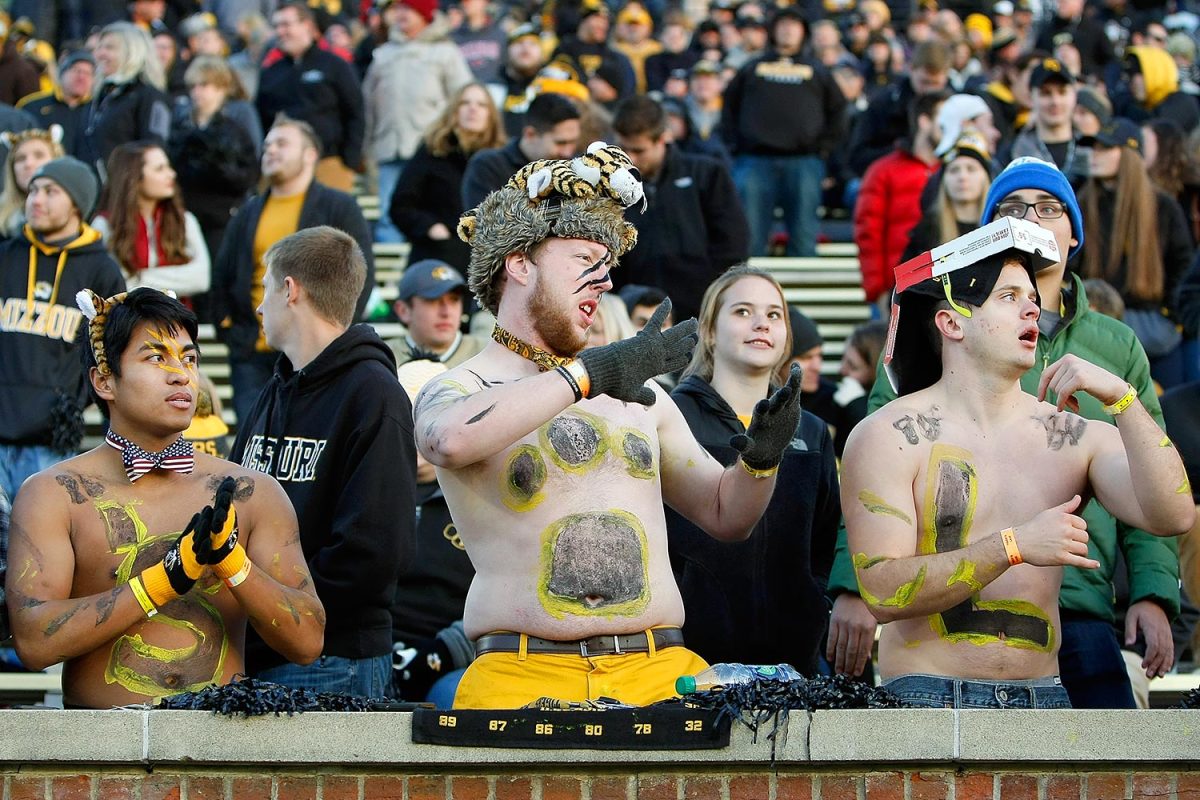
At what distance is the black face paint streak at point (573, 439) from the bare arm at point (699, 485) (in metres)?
0.27

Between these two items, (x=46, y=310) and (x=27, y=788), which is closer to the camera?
(x=27, y=788)

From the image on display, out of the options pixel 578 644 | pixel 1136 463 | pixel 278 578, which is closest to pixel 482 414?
pixel 578 644

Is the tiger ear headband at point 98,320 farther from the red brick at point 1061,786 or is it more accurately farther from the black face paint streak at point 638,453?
the red brick at point 1061,786

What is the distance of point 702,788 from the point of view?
4680mm

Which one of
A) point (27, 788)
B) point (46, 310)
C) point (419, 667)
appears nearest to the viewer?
point (27, 788)

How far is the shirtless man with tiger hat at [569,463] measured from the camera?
4793mm

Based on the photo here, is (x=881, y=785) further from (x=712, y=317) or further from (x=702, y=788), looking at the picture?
(x=712, y=317)

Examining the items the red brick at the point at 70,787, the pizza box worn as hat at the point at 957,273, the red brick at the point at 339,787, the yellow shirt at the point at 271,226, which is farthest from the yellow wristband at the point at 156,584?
the yellow shirt at the point at 271,226

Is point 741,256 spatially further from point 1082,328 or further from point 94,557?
point 94,557

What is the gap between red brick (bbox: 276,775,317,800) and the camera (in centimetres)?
467

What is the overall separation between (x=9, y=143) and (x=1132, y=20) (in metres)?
11.8

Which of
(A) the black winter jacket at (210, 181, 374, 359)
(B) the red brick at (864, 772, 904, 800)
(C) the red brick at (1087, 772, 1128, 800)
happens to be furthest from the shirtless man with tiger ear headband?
(A) the black winter jacket at (210, 181, 374, 359)

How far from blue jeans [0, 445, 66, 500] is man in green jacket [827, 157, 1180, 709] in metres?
4.22

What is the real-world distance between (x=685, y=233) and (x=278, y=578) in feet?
20.2
